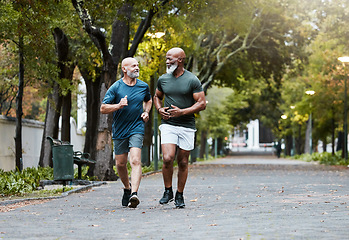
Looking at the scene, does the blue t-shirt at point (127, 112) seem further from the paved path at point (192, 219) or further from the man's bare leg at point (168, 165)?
the paved path at point (192, 219)

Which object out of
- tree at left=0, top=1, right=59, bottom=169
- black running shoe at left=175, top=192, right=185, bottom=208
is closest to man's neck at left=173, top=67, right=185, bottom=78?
black running shoe at left=175, top=192, right=185, bottom=208

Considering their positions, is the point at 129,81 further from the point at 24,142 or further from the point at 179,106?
the point at 24,142

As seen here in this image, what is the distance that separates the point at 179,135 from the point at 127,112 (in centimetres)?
82

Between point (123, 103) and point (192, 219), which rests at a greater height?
point (123, 103)

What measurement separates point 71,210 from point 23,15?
8378 millimetres

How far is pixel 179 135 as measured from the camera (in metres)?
9.86

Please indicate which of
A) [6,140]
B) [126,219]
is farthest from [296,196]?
[6,140]

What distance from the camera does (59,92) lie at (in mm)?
22922

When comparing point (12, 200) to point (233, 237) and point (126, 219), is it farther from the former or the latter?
point (233, 237)

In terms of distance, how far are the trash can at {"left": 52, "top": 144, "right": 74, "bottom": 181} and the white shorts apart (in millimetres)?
5589

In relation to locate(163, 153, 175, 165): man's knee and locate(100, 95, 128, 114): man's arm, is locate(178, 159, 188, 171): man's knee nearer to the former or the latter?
locate(163, 153, 175, 165): man's knee

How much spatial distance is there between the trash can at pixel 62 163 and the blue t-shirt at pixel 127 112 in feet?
16.4

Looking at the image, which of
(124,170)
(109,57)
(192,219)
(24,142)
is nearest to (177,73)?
(124,170)

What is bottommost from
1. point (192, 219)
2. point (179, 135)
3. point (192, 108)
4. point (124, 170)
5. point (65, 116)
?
point (192, 219)
